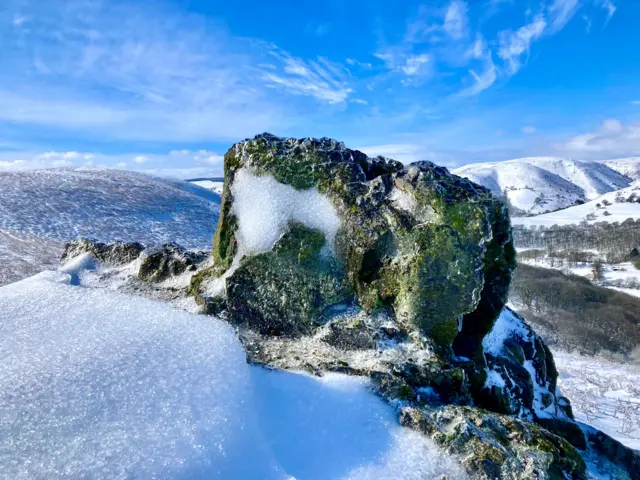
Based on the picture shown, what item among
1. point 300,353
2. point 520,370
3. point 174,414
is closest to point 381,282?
point 300,353

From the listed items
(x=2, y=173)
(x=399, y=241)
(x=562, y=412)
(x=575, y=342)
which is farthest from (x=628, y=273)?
(x=2, y=173)

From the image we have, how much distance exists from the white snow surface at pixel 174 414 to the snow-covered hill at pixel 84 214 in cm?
2299

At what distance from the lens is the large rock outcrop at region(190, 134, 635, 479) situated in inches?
373

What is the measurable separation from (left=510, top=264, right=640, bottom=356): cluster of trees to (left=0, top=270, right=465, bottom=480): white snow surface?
55729 mm

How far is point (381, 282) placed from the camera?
10.9m

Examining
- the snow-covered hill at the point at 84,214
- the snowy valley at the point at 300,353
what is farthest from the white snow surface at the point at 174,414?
the snow-covered hill at the point at 84,214

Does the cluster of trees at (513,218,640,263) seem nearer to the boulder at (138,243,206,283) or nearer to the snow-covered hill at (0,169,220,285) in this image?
the snow-covered hill at (0,169,220,285)

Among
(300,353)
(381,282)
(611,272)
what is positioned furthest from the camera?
(611,272)

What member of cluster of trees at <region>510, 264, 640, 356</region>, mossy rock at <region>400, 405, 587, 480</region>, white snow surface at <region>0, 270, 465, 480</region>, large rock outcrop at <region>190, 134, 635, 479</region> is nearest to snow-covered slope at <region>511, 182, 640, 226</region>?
cluster of trees at <region>510, 264, 640, 356</region>

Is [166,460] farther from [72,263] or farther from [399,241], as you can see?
[72,263]

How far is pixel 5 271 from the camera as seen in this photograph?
2789 cm

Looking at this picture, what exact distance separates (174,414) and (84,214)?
166 ft

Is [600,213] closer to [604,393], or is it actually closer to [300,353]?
[604,393]

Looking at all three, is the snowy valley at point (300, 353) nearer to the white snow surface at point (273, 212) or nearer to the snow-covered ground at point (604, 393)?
the white snow surface at point (273, 212)
